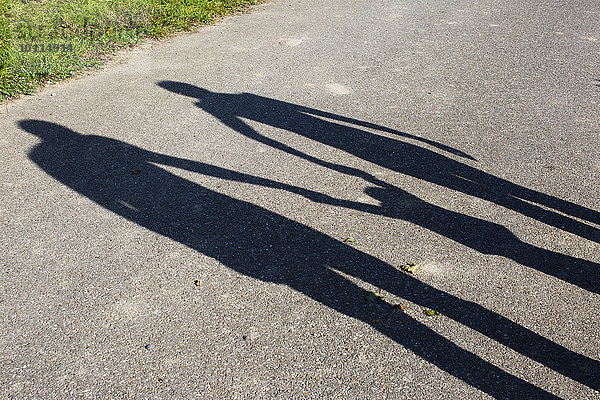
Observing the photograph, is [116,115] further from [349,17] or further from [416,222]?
[349,17]

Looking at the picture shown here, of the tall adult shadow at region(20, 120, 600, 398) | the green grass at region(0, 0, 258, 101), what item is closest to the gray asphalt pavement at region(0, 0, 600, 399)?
the tall adult shadow at region(20, 120, 600, 398)

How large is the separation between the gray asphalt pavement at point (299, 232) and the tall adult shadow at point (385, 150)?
0.09 ft

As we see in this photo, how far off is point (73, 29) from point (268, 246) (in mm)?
6724

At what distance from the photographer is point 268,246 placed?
461 centimetres

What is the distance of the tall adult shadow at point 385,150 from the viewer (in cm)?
532

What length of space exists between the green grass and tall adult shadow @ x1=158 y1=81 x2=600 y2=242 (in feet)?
5.46

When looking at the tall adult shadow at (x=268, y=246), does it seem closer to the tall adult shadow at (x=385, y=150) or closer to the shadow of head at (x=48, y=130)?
the shadow of head at (x=48, y=130)

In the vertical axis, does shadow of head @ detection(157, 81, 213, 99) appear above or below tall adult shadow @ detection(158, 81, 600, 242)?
above

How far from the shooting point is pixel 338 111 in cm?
738

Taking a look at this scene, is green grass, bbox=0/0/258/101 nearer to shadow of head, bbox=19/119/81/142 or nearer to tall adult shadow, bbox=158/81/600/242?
shadow of head, bbox=19/119/81/142

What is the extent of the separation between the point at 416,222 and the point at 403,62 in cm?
506

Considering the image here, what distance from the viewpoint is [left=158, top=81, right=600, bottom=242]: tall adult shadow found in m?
5.32

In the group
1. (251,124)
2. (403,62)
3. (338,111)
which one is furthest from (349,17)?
(251,124)

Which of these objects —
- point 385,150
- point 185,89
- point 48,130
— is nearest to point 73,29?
point 185,89
